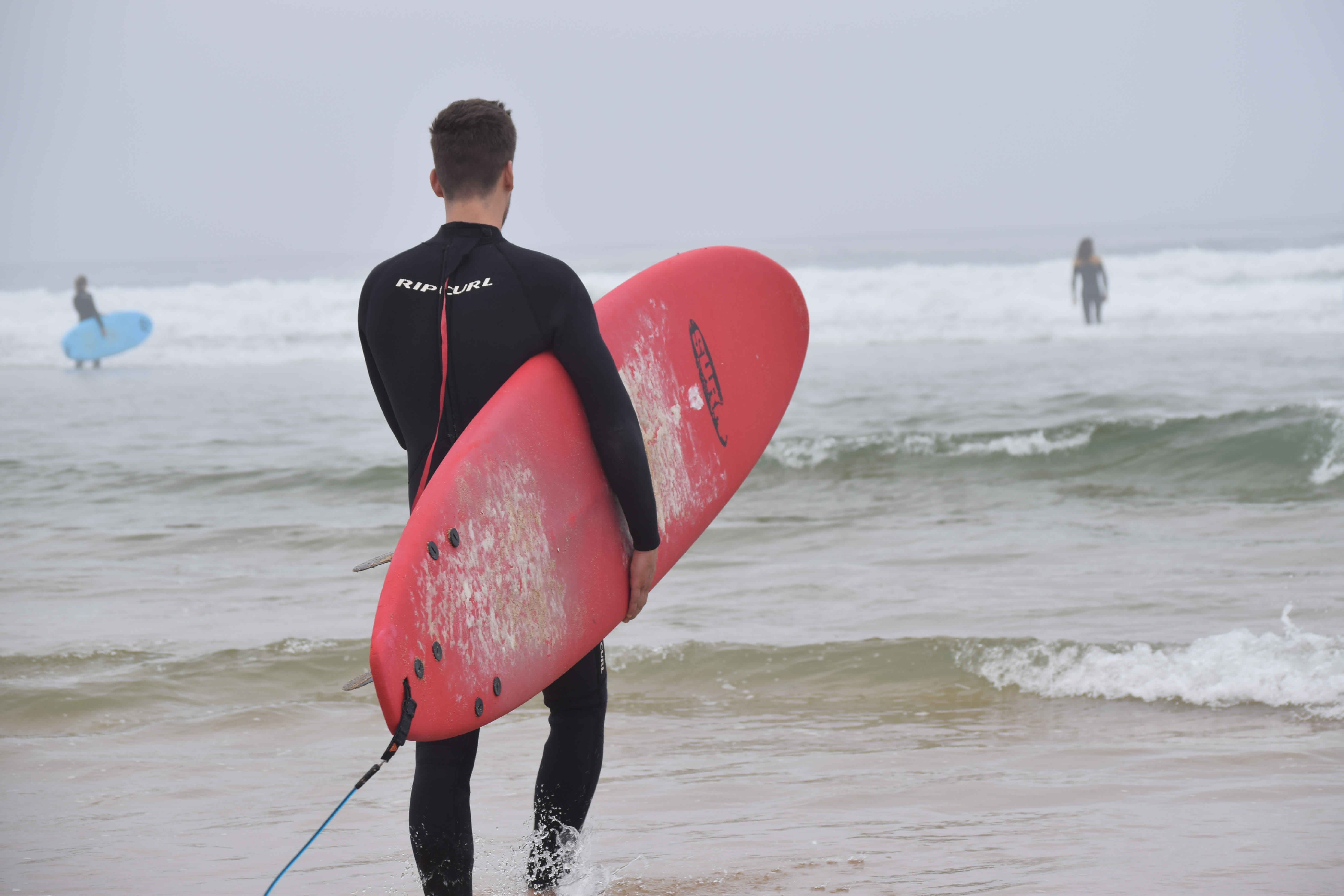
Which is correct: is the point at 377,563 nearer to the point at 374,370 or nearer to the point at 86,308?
the point at 374,370

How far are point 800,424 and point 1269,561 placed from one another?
18.0 ft

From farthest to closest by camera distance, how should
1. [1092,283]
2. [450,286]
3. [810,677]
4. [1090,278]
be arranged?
[1092,283] → [1090,278] → [810,677] → [450,286]

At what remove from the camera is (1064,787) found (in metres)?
2.79

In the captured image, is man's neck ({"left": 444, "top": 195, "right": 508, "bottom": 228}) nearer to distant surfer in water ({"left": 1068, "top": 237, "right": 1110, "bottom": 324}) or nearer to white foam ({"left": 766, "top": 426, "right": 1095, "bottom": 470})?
white foam ({"left": 766, "top": 426, "right": 1095, "bottom": 470})

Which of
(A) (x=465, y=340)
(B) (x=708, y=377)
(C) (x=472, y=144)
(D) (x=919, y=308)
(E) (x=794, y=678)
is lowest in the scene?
(E) (x=794, y=678)

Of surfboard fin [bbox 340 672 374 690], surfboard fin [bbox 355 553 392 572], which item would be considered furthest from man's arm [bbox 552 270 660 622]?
surfboard fin [bbox 340 672 374 690]

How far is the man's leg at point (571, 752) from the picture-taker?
6.51ft

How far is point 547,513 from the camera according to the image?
1.92 m

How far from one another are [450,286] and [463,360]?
11 cm

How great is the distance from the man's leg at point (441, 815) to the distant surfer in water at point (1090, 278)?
61.1 feet

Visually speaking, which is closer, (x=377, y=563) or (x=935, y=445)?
(x=377, y=563)

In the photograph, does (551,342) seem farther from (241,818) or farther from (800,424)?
(800,424)

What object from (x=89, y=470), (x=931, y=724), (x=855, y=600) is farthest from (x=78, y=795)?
(x=89, y=470)

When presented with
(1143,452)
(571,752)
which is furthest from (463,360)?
(1143,452)
